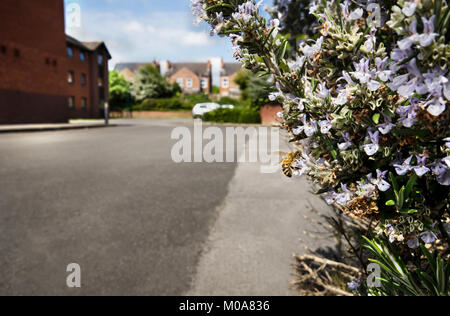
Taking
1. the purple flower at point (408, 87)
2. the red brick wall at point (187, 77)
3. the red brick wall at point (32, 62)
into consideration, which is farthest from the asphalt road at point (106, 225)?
the red brick wall at point (187, 77)

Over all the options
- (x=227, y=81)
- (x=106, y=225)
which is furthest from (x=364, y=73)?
(x=227, y=81)

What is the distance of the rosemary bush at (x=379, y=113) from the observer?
0.63 meters

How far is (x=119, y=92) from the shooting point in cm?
6688

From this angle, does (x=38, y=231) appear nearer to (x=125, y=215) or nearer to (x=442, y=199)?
(x=125, y=215)

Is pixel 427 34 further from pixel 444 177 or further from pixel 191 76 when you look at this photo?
pixel 191 76

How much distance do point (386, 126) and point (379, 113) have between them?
0.04m

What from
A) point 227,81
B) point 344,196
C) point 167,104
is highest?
point 227,81

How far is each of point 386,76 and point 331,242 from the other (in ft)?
14.8

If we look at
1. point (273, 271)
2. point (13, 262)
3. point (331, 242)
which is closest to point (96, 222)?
point (13, 262)

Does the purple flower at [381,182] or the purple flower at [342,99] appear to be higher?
the purple flower at [342,99]

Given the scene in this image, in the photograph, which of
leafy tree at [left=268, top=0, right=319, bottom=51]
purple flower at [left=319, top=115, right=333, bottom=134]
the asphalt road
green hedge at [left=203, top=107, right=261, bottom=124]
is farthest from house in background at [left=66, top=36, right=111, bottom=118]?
purple flower at [left=319, top=115, right=333, bottom=134]

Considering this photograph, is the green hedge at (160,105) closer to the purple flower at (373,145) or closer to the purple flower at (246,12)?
the purple flower at (246,12)

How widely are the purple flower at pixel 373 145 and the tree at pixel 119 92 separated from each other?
2740 inches

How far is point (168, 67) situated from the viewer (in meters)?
89.9
